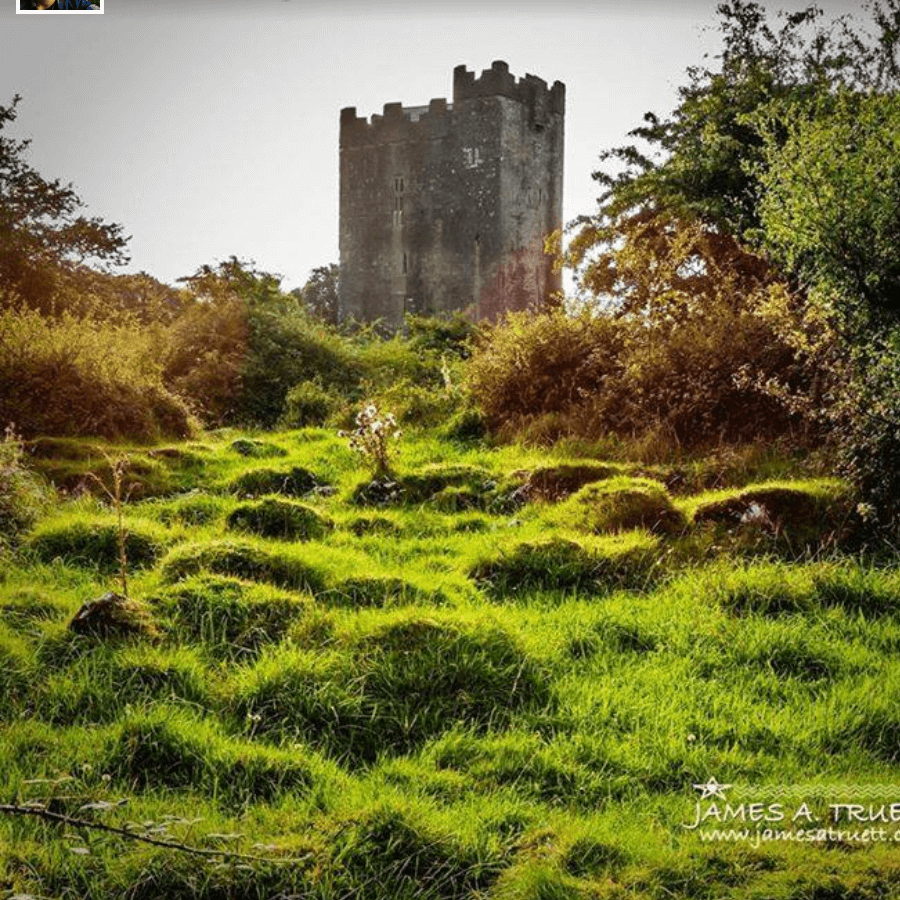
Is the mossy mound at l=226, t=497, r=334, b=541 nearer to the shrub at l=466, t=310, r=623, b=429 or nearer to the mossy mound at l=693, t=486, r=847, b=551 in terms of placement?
the mossy mound at l=693, t=486, r=847, b=551

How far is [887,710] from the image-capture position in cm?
438

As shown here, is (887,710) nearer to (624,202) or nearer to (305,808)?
(305,808)

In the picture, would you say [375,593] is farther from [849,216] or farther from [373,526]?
[849,216]

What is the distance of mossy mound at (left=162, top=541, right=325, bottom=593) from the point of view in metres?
5.96

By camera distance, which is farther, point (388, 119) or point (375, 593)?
point (388, 119)

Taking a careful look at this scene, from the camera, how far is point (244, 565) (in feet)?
19.9

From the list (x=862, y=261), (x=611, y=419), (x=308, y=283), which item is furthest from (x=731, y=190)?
(x=308, y=283)

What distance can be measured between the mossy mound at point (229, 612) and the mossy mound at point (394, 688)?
0.33m

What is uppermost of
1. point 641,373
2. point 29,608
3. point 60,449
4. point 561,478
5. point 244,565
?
point 641,373

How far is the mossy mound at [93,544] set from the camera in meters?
6.48

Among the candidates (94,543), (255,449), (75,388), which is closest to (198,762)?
(94,543)

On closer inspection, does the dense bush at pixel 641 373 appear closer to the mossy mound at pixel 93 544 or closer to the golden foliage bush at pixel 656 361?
the golden foliage bush at pixel 656 361

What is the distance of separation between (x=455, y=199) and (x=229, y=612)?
40445mm

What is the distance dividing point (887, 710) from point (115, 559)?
473 cm
